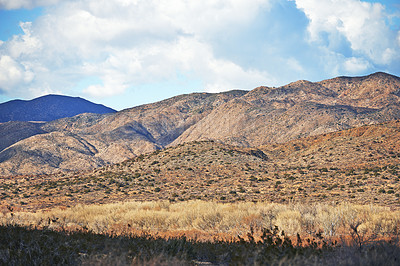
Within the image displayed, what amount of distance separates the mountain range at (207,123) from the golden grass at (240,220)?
2092 inches

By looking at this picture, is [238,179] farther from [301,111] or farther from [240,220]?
[301,111]

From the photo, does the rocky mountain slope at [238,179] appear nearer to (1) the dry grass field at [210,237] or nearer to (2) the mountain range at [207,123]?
(1) the dry grass field at [210,237]

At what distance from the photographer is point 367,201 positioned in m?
20.7

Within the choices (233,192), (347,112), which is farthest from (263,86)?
(233,192)

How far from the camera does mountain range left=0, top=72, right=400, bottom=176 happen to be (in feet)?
305

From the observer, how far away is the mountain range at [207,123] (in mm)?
92875

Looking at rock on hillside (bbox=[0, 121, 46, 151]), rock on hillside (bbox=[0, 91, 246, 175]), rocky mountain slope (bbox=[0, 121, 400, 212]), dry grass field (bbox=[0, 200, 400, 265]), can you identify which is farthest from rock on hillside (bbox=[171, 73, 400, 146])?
dry grass field (bbox=[0, 200, 400, 265])

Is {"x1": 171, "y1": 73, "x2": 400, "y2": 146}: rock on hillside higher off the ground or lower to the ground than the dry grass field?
higher

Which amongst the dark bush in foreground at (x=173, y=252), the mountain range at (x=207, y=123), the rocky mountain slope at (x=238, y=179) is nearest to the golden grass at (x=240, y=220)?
the dark bush in foreground at (x=173, y=252)

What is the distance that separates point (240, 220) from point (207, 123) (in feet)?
390

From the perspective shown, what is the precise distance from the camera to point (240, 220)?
1309 centimetres

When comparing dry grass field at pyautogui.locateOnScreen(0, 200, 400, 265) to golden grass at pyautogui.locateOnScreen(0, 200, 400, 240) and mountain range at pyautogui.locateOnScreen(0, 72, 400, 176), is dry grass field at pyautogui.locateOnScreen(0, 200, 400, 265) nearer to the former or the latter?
golden grass at pyautogui.locateOnScreen(0, 200, 400, 240)

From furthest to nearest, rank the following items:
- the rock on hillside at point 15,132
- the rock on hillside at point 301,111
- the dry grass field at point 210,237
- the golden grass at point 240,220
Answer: the rock on hillside at point 15,132
the rock on hillside at point 301,111
the golden grass at point 240,220
the dry grass field at point 210,237

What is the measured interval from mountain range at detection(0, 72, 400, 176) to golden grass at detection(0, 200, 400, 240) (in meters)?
53.1
